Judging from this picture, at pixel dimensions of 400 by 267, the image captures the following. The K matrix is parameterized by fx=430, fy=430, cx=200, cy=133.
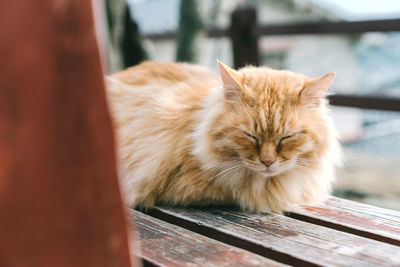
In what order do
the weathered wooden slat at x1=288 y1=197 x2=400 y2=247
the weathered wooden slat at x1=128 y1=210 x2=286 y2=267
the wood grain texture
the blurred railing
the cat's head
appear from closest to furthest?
the wood grain texture, the weathered wooden slat at x1=128 y1=210 x2=286 y2=267, the weathered wooden slat at x1=288 y1=197 x2=400 y2=247, the cat's head, the blurred railing

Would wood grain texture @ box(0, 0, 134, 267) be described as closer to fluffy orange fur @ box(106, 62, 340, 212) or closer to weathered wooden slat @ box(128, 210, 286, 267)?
weathered wooden slat @ box(128, 210, 286, 267)

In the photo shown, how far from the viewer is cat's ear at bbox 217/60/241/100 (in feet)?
6.02

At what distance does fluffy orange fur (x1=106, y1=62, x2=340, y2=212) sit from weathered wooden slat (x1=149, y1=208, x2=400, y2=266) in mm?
110

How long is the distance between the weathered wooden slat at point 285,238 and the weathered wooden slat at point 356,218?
84 millimetres

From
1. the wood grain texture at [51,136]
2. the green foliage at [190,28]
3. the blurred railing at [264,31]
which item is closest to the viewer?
A: the wood grain texture at [51,136]

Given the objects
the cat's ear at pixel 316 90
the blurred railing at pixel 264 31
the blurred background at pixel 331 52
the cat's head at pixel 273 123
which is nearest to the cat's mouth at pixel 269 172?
the cat's head at pixel 273 123

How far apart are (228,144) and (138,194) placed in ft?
1.60

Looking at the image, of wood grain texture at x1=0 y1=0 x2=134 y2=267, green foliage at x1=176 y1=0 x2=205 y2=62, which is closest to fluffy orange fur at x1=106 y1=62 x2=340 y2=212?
wood grain texture at x1=0 y1=0 x2=134 y2=267

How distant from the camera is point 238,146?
1815 millimetres

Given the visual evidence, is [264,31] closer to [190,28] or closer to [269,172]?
[190,28]

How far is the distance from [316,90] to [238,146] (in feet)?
1.40

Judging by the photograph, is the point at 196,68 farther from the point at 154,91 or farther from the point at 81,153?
the point at 81,153

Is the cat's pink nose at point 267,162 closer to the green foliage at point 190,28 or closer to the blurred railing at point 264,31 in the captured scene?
the blurred railing at point 264,31

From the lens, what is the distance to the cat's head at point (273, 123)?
5.85 feet
